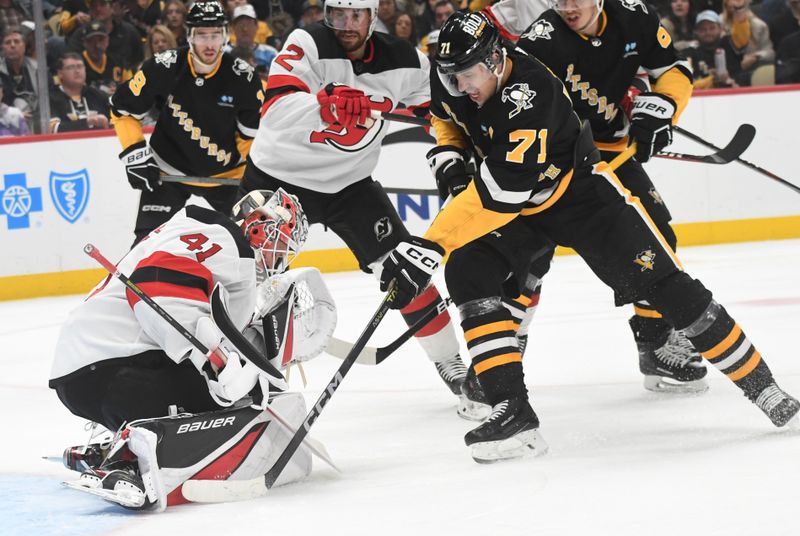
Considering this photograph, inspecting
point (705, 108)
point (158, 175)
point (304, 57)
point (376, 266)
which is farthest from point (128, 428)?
point (705, 108)

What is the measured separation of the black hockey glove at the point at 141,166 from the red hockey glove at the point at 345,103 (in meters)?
1.28

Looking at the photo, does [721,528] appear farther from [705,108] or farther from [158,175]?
[705,108]

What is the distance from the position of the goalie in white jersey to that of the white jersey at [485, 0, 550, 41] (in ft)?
5.34

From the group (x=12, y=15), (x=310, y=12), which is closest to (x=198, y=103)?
(x=12, y=15)

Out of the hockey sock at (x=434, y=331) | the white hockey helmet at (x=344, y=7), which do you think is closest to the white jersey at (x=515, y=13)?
the white hockey helmet at (x=344, y=7)

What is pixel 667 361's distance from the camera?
3.39 meters

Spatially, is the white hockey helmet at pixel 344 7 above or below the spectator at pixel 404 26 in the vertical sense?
above

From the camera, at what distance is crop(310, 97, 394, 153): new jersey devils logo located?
144 inches

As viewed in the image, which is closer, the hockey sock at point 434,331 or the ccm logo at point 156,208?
the hockey sock at point 434,331

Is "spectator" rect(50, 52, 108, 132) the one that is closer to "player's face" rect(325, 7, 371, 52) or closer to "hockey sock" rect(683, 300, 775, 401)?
"player's face" rect(325, 7, 371, 52)

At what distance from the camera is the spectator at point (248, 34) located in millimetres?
6793

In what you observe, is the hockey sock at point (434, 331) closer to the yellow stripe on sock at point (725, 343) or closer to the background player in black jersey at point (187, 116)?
the yellow stripe on sock at point (725, 343)

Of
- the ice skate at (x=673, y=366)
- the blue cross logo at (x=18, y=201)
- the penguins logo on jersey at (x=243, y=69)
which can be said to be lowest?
the blue cross logo at (x=18, y=201)

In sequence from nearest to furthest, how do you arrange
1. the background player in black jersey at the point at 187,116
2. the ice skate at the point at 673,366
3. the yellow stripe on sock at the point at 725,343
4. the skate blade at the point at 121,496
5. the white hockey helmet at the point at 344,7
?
1. the skate blade at the point at 121,496
2. the yellow stripe on sock at the point at 725,343
3. the ice skate at the point at 673,366
4. the white hockey helmet at the point at 344,7
5. the background player in black jersey at the point at 187,116
